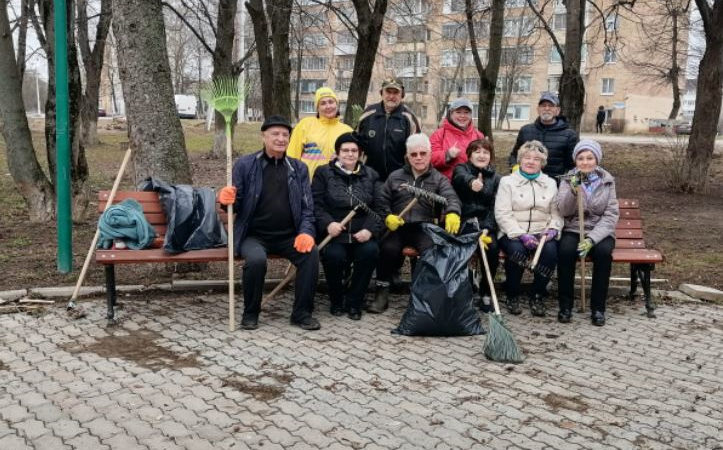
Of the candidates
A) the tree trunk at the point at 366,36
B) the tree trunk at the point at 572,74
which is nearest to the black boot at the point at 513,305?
the tree trunk at the point at 572,74

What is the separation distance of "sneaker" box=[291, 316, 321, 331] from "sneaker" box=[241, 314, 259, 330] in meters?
0.28

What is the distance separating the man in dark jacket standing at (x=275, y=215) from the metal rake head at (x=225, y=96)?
530 millimetres

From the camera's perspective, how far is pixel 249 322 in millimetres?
4984

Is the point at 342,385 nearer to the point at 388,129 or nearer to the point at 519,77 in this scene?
the point at 388,129

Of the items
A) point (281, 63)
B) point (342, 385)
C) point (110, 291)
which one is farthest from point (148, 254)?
point (281, 63)

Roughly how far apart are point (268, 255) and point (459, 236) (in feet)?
4.82

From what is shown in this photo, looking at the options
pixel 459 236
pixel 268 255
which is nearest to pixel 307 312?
pixel 268 255

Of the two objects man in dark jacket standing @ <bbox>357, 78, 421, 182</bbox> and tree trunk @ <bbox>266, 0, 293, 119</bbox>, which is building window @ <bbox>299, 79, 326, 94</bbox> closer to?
tree trunk @ <bbox>266, 0, 293, 119</bbox>

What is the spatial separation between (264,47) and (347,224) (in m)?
9.93

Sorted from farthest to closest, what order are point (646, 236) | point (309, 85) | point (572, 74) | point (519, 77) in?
point (309, 85) → point (519, 77) → point (572, 74) → point (646, 236)

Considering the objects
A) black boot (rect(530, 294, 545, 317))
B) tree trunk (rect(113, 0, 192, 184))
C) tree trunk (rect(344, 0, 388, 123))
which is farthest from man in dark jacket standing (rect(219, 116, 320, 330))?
tree trunk (rect(344, 0, 388, 123))

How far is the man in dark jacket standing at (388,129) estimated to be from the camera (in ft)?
18.8

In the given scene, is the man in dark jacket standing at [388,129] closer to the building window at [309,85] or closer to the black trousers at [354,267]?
the black trousers at [354,267]

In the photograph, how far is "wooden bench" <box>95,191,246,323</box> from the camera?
5.00 m
